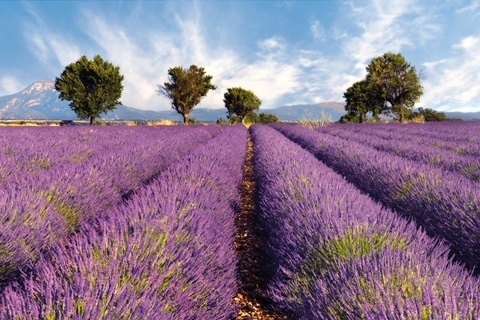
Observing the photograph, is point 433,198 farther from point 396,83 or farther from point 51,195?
point 396,83

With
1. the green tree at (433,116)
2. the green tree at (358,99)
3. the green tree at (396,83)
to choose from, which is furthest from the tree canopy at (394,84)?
the green tree at (433,116)

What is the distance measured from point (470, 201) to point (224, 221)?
2.15 metres

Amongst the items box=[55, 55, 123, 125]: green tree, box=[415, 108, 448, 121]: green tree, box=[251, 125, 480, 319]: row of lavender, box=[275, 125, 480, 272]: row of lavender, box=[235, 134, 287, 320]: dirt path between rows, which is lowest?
box=[415, 108, 448, 121]: green tree

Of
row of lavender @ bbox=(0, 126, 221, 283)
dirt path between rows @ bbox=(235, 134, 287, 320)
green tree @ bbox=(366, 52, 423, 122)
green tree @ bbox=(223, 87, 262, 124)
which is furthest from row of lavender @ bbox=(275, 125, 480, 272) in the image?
green tree @ bbox=(223, 87, 262, 124)

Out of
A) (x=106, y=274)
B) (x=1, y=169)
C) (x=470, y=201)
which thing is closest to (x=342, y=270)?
(x=106, y=274)

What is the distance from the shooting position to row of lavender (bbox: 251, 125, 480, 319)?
4.05ft

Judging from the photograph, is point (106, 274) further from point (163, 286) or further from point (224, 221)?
point (224, 221)

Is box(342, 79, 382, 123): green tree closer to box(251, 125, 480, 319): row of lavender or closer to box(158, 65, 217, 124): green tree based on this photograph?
box(158, 65, 217, 124): green tree

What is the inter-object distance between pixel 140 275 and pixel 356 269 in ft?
3.36

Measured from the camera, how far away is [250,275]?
2902mm

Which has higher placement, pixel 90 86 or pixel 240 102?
pixel 90 86

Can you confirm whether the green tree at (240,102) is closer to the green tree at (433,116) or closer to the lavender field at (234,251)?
the green tree at (433,116)

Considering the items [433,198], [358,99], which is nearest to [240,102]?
[358,99]

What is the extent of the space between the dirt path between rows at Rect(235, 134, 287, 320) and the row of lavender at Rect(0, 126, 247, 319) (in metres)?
0.43
